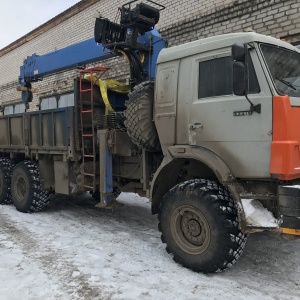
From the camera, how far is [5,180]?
743cm

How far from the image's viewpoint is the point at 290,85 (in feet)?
12.2

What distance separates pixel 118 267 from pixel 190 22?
7.19 meters

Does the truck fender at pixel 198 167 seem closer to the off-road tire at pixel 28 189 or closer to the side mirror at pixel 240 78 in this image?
the side mirror at pixel 240 78

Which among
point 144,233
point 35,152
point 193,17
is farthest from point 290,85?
point 193,17

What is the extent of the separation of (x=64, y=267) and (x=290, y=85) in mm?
3227

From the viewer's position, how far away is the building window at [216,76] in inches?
150

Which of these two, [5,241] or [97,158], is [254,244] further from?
[5,241]

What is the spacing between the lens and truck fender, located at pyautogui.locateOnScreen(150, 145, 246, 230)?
3.72m

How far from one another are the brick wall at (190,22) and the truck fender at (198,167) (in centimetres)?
385

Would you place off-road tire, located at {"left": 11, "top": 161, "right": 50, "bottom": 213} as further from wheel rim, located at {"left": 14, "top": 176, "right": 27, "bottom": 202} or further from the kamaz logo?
the kamaz logo

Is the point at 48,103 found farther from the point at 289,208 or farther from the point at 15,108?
the point at 289,208

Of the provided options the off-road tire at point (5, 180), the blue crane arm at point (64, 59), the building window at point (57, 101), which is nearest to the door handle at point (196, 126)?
the blue crane arm at point (64, 59)

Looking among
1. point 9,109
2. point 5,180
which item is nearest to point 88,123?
point 5,180

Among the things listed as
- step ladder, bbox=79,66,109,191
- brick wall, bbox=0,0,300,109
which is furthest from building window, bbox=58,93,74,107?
step ladder, bbox=79,66,109,191
